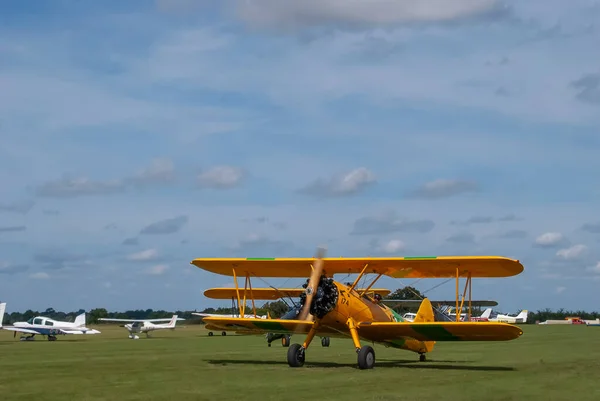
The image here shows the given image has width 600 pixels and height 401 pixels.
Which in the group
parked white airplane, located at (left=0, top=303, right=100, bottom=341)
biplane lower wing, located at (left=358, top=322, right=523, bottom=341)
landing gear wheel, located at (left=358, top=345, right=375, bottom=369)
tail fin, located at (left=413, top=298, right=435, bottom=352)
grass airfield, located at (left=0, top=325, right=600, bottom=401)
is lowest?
grass airfield, located at (left=0, top=325, right=600, bottom=401)

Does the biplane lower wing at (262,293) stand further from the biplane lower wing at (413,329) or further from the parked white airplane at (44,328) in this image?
the parked white airplane at (44,328)

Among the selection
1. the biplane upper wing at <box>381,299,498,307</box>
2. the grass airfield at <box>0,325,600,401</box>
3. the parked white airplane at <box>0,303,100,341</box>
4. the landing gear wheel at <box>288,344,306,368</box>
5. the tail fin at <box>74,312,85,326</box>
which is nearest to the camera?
the grass airfield at <box>0,325,600,401</box>

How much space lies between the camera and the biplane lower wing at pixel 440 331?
19578mm

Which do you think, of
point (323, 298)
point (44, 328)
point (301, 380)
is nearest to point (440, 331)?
point (323, 298)

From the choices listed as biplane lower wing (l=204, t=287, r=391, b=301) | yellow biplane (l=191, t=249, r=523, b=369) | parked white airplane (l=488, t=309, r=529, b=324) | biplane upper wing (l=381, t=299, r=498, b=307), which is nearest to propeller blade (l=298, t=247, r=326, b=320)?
yellow biplane (l=191, t=249, r=523, b=369)

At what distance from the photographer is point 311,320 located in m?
21.2

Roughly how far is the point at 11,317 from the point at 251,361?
148m

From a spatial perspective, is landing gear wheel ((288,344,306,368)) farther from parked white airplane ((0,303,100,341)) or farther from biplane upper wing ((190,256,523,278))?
parked white airplane ((0,303,100,341))

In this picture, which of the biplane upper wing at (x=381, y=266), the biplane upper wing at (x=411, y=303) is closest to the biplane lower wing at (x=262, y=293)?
the biplane upper wing at (x=381, y=266)

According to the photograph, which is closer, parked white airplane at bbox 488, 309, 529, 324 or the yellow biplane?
the yellow biplane

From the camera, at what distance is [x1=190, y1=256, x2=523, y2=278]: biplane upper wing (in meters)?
20.9

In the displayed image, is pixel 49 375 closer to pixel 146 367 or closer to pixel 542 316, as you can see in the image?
pixel 146 367

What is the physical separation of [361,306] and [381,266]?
4.80 feet

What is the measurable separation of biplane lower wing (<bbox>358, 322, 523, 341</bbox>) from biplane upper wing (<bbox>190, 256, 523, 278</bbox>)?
174cm
